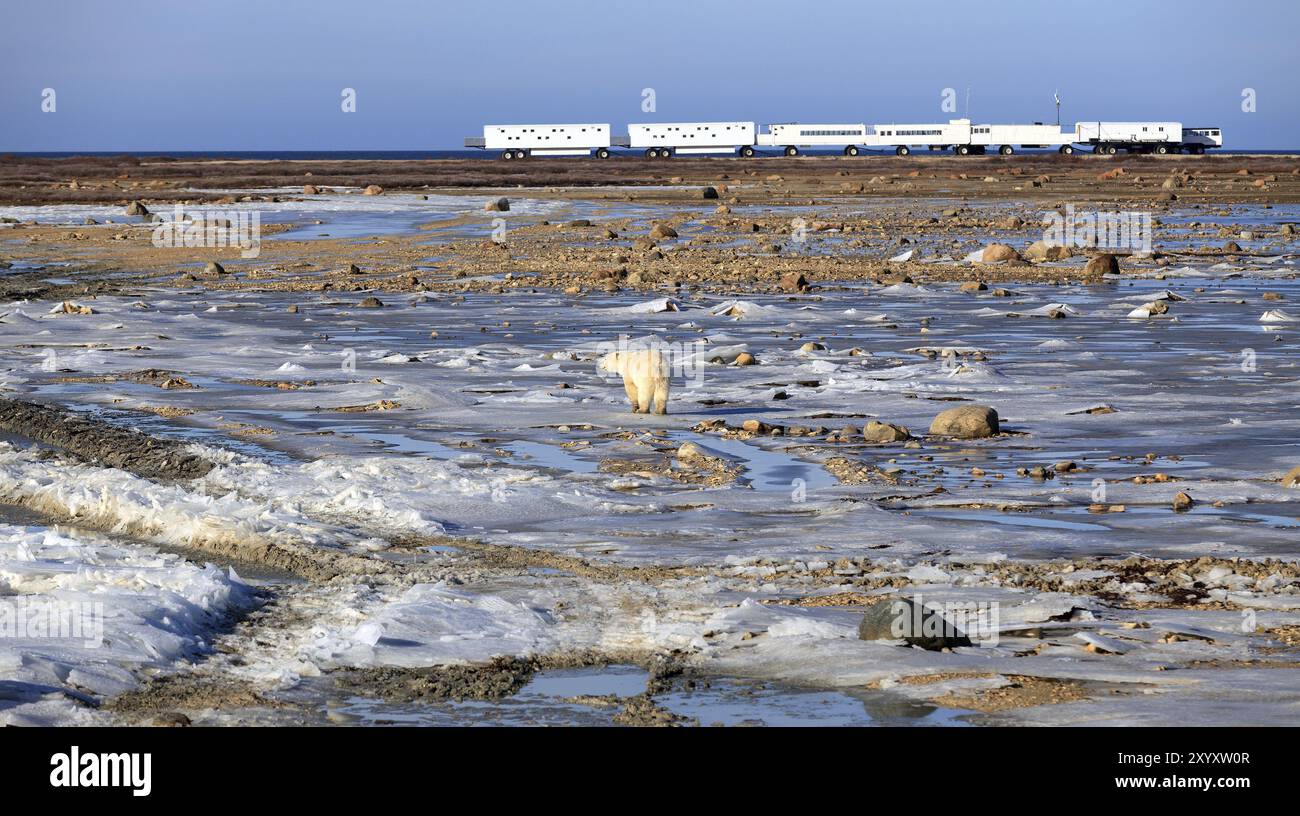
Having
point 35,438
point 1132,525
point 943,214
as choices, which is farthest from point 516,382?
point 943,214

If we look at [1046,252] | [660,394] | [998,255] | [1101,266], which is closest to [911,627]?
[660,394]

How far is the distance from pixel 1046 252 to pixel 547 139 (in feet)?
313

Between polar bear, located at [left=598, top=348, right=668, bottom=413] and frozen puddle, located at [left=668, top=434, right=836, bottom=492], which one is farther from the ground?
polar bear, located at [left=598, top=348, right=668, bottom=413]

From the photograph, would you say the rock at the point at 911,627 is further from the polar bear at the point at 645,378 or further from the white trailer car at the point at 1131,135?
the white trailer car at the point at 1131,135

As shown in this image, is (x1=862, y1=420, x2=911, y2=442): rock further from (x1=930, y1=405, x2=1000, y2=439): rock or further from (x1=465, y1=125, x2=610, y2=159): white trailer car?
(x1=465, y1=125, x2=610, y2=159): white trailer car

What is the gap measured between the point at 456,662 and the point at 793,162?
319 feet

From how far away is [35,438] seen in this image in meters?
12.5

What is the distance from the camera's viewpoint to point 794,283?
78.5 feet

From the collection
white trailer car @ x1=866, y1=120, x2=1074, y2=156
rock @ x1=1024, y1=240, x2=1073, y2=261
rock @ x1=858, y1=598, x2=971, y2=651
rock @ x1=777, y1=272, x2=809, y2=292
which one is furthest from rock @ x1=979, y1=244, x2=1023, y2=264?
white trailer car @ x1=866, y1=120, x2=1074, y2=156

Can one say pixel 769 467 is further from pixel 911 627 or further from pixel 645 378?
pixel 911 627

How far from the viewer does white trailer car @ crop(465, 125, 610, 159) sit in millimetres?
120375

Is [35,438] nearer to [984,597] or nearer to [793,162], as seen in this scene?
[984,597]

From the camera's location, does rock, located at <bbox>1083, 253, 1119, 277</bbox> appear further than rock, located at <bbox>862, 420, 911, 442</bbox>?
Yes

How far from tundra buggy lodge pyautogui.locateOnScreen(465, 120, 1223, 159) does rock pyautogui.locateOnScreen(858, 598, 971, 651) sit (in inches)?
4302
